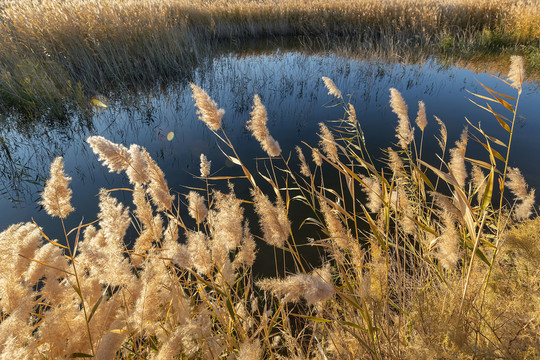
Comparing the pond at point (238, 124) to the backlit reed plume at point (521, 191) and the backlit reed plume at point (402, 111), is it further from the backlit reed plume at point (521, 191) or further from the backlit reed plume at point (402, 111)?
the backlit reed plume at point (521, 191)

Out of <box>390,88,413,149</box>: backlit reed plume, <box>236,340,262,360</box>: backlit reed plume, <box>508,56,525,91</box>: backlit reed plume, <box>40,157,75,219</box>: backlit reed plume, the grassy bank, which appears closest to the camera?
<box>236,340,262,360</box>: backlit reed plume

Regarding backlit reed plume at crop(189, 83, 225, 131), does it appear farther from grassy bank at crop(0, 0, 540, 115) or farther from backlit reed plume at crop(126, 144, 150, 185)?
grassy bank at crop(0, 0, 540, 115)

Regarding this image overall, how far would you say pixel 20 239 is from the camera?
1171 mm

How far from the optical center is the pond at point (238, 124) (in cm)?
325

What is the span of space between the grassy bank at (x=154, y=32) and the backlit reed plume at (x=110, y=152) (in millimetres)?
4471

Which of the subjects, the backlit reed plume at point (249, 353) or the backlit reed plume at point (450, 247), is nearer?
the backlit reed plume at point (249, 353)

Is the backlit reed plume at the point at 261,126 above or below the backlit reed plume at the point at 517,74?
below

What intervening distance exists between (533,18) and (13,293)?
39.4ft

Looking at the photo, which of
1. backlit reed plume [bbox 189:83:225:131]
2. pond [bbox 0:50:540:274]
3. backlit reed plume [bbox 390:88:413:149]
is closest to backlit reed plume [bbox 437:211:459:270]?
backlit reed plume [bbox 390:88:413:149]

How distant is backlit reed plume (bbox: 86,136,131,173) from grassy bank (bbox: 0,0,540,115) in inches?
176

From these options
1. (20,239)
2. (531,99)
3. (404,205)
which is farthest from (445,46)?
(20,239)

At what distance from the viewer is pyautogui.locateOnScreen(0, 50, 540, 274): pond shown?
325 cm

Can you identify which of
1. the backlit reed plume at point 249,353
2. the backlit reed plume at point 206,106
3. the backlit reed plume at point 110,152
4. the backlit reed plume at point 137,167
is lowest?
the backlit reed plume at point 249,353

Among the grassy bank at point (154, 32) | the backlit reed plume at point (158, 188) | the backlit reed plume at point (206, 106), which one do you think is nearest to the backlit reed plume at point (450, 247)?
the backlit reed plume at point (206, 106)
